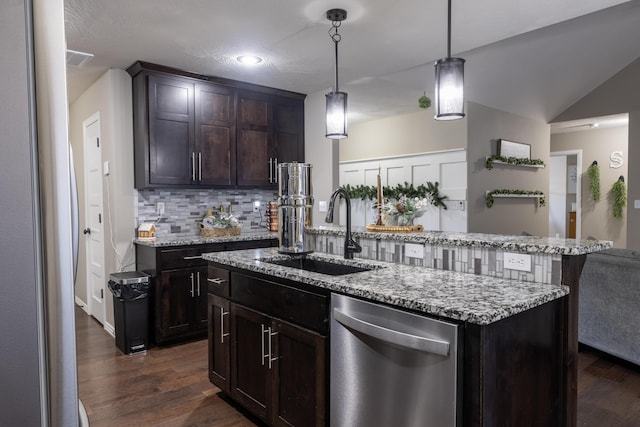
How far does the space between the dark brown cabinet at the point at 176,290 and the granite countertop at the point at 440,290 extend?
1.59 m

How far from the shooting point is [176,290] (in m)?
3.64

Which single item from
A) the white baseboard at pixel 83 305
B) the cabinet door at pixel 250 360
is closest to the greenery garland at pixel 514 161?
the cabinet door at pixel 250 360

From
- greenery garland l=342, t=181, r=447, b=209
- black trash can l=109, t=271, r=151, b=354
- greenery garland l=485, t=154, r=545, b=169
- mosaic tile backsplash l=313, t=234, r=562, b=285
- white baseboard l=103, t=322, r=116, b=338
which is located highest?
greenery garland l=485, t=154, r=545, b=169

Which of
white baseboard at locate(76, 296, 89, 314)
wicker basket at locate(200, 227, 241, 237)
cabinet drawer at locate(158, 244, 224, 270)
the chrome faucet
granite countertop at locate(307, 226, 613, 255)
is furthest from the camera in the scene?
white baseboard at locate(76, 296, 89, 314)

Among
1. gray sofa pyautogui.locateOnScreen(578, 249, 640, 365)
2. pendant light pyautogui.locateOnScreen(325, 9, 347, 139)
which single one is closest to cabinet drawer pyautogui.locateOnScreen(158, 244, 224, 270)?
pendant light pyautogui.locateOnScreen(325, 9, 347, 139)

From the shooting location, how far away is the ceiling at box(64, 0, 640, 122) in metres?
2.66

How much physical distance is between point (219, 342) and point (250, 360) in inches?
14.4

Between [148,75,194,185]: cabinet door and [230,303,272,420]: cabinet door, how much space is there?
6.37ft

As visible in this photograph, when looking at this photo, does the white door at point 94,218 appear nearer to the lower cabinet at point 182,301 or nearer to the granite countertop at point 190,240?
the granite countertop at point 190,240

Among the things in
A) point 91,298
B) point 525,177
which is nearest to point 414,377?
point 91,298

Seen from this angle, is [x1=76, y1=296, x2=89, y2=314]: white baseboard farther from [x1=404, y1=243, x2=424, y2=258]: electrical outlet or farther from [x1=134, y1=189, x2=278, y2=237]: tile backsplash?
[x1=404, y1=243, x2=424, y2=258]: electrical outlet

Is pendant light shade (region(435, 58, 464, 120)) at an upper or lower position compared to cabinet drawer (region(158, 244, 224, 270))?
upper

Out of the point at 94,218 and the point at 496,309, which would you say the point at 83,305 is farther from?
the point at 496,309

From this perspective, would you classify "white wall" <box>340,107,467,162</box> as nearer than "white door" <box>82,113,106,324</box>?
No
